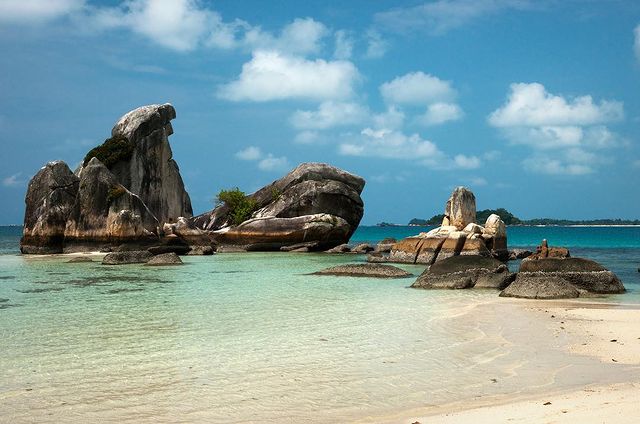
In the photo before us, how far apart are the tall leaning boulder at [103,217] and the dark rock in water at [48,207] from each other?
855 mm

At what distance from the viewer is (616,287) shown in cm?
Answer: 1972

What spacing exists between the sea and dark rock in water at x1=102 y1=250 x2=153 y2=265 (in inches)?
550

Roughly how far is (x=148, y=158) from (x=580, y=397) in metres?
49.9

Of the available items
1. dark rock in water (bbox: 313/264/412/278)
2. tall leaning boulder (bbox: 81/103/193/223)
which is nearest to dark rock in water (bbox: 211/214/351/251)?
tall leaning boulder (bbox: 81/103/193/223)

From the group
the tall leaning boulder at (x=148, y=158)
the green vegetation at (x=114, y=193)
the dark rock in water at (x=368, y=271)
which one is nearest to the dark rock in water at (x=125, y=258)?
the green vegetation at (x=114, y=193)

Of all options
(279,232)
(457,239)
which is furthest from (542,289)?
(279,232)

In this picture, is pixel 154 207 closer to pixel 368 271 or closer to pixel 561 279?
pixel 368 271

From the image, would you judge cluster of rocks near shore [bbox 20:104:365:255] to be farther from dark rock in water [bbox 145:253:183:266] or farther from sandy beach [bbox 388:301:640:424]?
sandy beach [bbox 388:301:640:424]

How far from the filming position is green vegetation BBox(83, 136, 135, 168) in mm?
50969

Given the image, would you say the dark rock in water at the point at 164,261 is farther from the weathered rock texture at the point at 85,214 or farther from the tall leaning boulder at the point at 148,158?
the tall leaning boulder at the point at 148,158

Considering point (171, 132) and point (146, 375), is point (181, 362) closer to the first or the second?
point (146, 375)

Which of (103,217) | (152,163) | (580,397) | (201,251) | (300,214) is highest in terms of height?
(152,163)

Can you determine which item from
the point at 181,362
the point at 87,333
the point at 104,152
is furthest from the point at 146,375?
the point at 104,152

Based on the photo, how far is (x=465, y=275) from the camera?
68.4 ft
